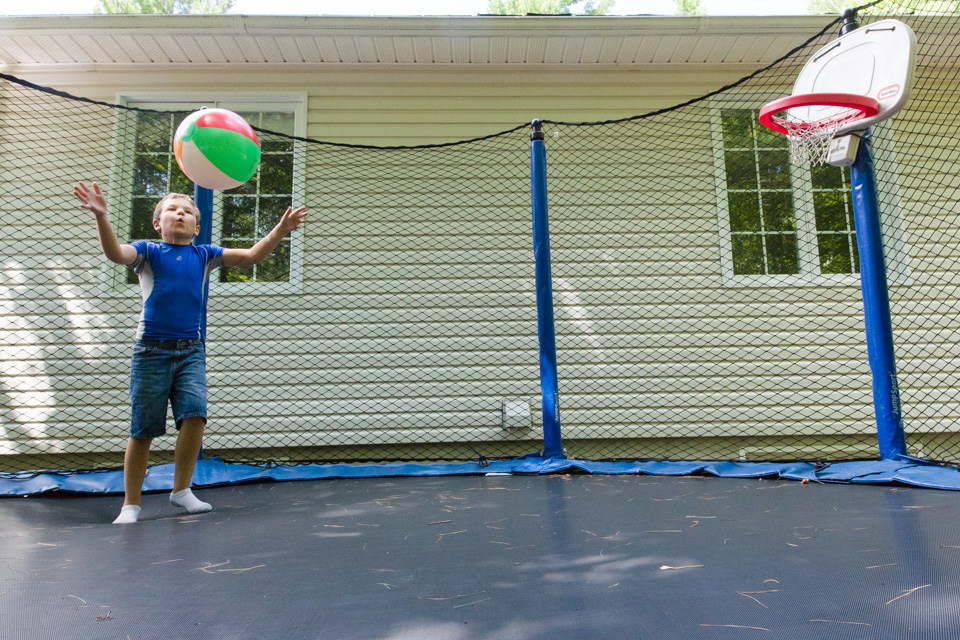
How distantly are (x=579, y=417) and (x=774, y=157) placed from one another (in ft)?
8.46

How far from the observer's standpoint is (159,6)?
1266cm

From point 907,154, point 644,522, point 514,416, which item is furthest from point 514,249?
point 907,154

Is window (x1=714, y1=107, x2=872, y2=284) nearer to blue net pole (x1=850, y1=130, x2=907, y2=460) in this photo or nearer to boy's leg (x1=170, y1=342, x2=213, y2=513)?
blue net pole (x1=850, y1=130, x2=907, y2=460)

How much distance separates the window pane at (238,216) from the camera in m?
4.31

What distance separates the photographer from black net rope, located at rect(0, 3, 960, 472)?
402cm

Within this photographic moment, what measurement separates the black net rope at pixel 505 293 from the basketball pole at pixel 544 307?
67 centimetres

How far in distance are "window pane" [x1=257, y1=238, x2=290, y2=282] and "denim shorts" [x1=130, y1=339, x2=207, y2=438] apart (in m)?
2.00

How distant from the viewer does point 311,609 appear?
1.14 m

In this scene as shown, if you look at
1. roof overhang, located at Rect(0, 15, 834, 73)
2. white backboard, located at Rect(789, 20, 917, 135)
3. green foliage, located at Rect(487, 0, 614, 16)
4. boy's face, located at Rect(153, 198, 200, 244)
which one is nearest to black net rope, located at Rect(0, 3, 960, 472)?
roof overhang, located at Rect(0, 15, 834, 73)

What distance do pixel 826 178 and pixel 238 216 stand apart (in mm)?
4619

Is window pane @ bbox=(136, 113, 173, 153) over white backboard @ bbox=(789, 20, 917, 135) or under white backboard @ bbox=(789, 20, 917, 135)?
over

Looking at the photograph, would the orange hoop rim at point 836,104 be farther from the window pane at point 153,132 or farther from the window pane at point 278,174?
the window pane at point 153,132

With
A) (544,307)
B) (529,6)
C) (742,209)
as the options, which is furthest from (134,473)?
(529,6)

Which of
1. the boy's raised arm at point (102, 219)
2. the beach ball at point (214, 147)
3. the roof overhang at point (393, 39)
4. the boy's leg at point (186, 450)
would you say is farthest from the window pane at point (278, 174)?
the boy's leg at point (186, 450)
